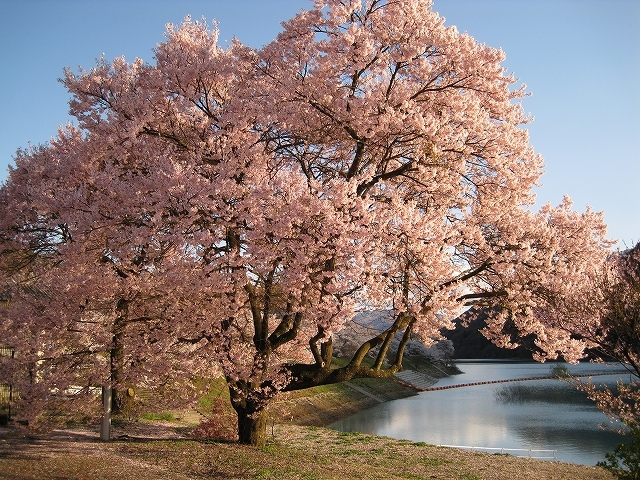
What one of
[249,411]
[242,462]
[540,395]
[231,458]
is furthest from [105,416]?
[540,395]

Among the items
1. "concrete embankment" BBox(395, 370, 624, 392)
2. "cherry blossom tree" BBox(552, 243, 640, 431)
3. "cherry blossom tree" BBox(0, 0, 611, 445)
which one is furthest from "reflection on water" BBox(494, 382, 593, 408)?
"cherry blossom tree" BBox(0, 0, 611, 445)

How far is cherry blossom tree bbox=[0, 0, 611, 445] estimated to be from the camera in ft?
35.3

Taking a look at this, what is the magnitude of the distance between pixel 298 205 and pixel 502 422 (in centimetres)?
2414

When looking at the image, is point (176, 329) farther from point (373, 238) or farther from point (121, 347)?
point (373, 238)

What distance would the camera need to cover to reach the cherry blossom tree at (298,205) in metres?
10.8

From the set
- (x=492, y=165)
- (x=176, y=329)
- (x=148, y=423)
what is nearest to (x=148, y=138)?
(x=176, y=329)

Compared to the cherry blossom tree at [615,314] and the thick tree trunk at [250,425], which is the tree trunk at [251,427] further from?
the cherry blossom tree at [615,314]

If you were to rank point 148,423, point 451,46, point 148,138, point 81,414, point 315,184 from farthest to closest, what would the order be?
point 148,423 → point 81,414 → point 148,138 → point 451,46 → point 315,184

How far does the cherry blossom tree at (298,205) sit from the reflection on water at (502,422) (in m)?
11.6

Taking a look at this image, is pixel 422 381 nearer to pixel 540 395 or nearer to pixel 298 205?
pixel 540 395

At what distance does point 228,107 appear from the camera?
11828mm

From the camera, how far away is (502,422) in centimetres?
2931

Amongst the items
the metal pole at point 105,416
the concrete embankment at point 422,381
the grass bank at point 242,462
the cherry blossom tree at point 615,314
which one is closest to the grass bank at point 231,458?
the grass bank at point 242,462

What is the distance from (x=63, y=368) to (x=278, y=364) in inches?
205
